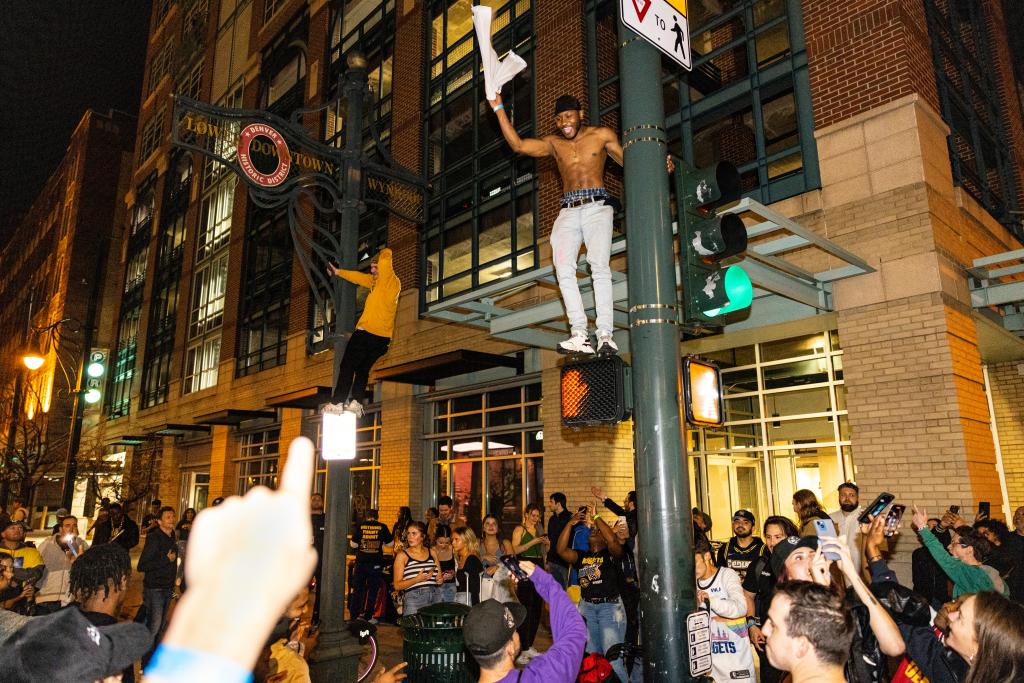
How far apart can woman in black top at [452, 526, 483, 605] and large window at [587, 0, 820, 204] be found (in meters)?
7.13

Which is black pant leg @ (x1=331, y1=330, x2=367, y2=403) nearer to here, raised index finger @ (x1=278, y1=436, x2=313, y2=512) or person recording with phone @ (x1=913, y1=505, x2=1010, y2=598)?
person recording with phone @ (x1=913, y1=505, x2=1010, y2=598)

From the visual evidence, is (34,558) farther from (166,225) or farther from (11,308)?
(11,308)

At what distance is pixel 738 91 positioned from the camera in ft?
39.1

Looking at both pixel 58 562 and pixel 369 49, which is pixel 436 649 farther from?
pixel 369 49

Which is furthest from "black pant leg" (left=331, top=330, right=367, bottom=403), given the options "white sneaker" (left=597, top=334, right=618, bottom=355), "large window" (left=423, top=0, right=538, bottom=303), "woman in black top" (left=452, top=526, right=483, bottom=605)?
"large window" (left=423, top=0, right=538, bottom=303)

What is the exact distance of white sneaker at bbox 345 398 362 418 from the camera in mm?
7336

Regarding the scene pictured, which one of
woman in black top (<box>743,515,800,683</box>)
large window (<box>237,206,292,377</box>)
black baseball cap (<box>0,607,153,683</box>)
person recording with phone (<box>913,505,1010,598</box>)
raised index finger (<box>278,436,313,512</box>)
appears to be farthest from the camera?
large window (<box>237,206,292,377</box>)

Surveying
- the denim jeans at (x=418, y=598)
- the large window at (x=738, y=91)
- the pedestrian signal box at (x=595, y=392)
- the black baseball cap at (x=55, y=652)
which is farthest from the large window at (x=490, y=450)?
the black baseball cap at (x=55, y=652)

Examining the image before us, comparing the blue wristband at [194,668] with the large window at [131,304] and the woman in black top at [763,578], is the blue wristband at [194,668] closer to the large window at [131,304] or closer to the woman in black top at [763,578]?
the woman in black top at [763,578]

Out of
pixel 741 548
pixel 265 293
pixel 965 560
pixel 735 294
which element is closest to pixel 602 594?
pixel 741 548

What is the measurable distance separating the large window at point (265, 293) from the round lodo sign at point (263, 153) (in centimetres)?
1404

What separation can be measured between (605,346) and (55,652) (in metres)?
3.49

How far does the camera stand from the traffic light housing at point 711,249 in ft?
12.7

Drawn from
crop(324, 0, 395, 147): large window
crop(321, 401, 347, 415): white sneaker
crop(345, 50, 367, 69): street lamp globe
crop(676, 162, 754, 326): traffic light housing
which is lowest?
crop(321, 401, 347, 415): white sneaker
